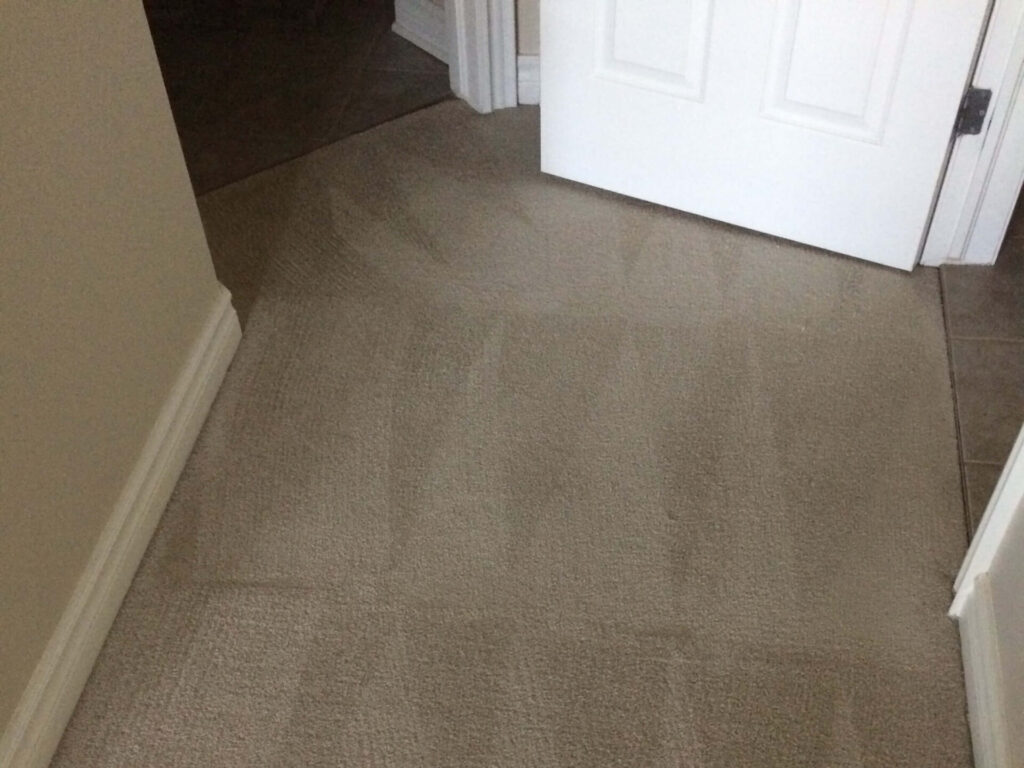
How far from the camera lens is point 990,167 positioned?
179 centimetres

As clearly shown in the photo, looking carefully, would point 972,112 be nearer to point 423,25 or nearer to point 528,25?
point 528,25

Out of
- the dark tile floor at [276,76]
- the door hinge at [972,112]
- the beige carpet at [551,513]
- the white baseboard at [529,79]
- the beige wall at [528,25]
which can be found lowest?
the beige carpet at [551,513]

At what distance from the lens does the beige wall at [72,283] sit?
1147 millimetres

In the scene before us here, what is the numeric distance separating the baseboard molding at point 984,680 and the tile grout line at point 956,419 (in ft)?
0.57

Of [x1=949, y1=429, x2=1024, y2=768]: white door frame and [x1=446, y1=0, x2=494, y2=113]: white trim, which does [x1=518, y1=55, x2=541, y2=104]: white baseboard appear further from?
[x1=949, y1=429, x2=1024, y2=768]: white door frame

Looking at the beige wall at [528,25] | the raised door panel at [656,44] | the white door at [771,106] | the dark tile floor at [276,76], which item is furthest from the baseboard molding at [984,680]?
the dark tile floor at [276,76]

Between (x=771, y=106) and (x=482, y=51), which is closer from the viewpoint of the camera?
(x=771, y=106)

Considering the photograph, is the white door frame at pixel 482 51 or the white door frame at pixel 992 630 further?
the white door frame at pixel 482 51

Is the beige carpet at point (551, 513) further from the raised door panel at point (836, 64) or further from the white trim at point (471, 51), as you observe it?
the white trim at point (471, 51)

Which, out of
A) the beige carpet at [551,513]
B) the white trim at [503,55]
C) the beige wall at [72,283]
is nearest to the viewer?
the beige wall at [72,283]

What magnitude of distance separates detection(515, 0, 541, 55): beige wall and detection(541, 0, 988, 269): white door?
32cm

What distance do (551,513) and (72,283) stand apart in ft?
2.37

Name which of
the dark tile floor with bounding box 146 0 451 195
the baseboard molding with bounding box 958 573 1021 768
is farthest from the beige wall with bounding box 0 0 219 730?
the baseboard molding with bounding box 958 573 1021 768

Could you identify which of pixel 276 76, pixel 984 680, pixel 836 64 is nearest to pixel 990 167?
pixel 836 64
